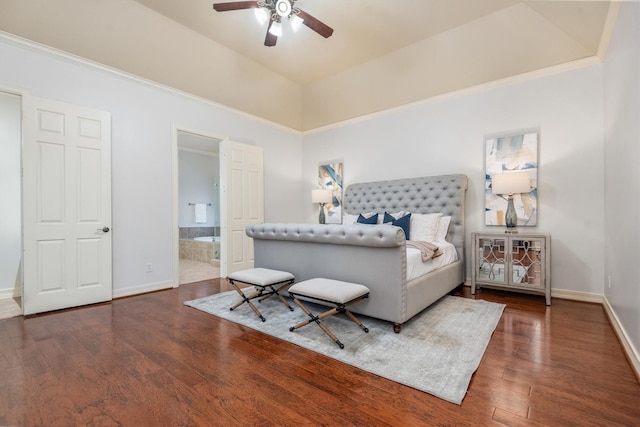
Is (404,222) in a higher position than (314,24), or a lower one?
lower

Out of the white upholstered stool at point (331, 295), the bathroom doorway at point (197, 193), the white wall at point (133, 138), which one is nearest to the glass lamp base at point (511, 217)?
the white upholstered stool at point (331, 295)

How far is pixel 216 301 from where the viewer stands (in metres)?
3.39

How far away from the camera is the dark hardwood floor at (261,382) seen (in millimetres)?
1437

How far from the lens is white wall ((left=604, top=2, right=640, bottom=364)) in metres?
1.88

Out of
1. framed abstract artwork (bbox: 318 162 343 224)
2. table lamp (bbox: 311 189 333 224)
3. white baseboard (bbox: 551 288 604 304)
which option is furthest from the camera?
framed abstract artwork (bbox: 318 162 343 224)

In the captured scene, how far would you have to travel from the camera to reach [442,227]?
A: 4.00 m

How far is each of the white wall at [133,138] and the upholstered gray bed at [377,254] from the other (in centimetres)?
153

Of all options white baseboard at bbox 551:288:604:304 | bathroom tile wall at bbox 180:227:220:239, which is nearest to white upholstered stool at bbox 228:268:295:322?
white baseboard at bbox 551:288:604:304

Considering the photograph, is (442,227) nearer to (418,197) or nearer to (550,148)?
(418,197)

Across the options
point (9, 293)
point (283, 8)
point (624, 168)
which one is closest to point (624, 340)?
point (624, 168)

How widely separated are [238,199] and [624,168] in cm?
463

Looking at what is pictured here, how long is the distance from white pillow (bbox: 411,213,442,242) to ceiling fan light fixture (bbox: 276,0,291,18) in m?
2.89

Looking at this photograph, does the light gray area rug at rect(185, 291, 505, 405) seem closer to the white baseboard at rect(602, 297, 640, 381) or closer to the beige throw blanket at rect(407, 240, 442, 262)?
the beige throw blanket at rect(407, 240, 442, 262)

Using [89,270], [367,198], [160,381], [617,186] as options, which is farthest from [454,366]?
[89,270]
